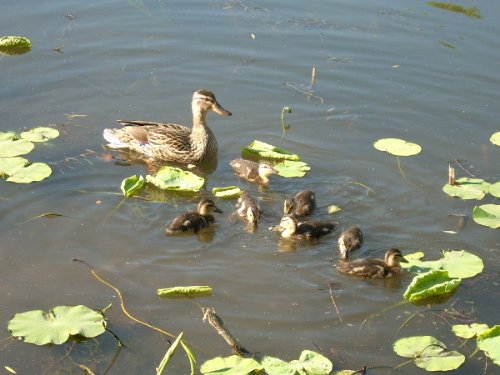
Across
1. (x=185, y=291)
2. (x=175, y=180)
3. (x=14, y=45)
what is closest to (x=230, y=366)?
(x=185, y=291)

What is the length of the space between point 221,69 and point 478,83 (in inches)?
114

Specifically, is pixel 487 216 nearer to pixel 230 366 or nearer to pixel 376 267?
pixel 376 267

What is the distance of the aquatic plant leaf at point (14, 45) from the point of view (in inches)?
442

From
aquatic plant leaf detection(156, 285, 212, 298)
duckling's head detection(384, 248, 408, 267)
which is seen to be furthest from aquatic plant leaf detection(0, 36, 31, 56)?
duckling's head detection(384, 248, 408, 267)

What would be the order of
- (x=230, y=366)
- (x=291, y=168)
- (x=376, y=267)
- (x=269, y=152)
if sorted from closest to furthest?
(x=230, y=366) < (x=376, y=267) < (x=291, y=168) < (x=269, y=152)

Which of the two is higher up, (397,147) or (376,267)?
(397,147)

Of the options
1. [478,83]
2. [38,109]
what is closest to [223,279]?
[38,109]

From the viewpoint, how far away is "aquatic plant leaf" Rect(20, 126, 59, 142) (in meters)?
9.43

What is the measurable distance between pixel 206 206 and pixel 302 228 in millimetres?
903

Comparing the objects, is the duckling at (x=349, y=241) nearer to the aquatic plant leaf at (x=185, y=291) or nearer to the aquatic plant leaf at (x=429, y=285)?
the aquatic plant leaf at (x=429, y=285)

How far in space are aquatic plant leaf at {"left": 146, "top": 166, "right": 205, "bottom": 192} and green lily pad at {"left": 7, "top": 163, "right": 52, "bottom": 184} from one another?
94cm

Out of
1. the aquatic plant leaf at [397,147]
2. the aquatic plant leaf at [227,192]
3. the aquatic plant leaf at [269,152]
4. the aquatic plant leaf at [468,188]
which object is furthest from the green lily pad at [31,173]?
the aquatic plant leaf at [468,188]

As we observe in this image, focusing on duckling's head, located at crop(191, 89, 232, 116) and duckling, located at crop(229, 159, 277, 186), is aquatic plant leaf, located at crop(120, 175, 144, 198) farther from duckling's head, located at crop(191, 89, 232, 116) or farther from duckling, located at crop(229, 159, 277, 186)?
duckling's head, located at crop(191, 89, 232, 116)

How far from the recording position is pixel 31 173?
28.9 ft
